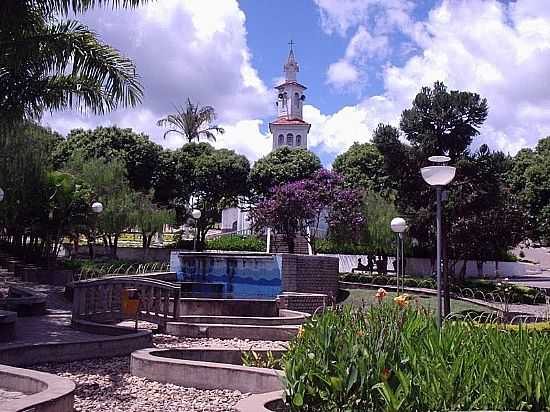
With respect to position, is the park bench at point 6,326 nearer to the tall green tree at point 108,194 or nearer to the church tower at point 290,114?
the tall green tree at point 108,194

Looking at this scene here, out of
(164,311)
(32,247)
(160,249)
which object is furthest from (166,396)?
(160,249)

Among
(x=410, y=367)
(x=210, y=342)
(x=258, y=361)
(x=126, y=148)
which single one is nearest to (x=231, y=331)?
(x=210, y=342)

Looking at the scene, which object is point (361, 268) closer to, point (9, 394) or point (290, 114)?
point (9, 394)

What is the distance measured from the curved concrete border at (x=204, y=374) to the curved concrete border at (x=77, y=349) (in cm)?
117

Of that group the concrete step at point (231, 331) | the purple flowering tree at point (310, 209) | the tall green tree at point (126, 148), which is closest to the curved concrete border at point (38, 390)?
the concrete step at point (231, 331)

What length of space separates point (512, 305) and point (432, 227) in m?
3.99

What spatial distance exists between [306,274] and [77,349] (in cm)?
1275

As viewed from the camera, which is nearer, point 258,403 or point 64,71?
point 258,403

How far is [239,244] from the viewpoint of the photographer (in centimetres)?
3684

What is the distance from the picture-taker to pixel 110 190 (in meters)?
30.8

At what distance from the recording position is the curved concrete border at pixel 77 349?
8719mm

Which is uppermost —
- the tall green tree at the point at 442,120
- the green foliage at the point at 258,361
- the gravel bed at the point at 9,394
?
the tall green tree at the point at 442,120

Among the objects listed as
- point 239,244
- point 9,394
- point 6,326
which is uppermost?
point 239,244

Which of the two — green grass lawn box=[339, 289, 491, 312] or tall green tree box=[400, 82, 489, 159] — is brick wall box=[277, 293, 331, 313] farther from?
tall green tree box=[400, 82, 489, 159]
